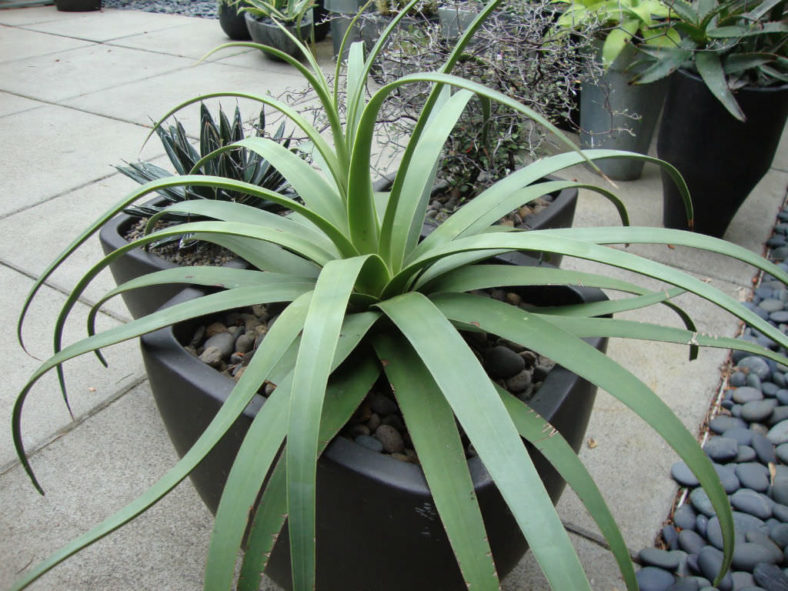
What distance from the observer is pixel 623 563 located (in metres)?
0.83

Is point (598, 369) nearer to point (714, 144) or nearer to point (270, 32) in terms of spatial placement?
point (714, 144)

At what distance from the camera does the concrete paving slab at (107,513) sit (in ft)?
4.31

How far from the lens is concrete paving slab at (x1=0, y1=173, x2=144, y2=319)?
2.24 meters

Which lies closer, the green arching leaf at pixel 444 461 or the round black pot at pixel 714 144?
the green arching leaf at pixel 444 461

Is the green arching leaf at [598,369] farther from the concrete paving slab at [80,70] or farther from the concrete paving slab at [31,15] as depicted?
the concrete paving slab at [31,15]

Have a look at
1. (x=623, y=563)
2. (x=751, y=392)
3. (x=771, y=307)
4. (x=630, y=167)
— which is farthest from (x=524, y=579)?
(x=630, y=167)

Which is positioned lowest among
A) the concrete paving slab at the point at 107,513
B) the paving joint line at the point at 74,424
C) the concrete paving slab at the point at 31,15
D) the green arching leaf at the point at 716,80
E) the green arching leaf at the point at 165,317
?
the concrete paving slab at the point at 107,513

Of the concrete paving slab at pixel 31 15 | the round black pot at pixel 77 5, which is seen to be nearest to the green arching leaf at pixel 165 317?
the concrete paving slab at pixel 31 15

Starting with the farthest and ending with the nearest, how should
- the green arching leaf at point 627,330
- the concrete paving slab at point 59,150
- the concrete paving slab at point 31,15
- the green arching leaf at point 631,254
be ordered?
1. the concrete paving slab at point 31,15
2. the concrete paving slab at point 59,150
3. the green arching leaf at point 627,330
4. the green arching leaf at point 631,254

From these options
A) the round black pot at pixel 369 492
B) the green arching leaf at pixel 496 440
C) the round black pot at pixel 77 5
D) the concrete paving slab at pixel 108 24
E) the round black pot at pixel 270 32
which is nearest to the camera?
the green arching leaf at pixel 496 440

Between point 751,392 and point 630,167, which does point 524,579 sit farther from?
point 630,167

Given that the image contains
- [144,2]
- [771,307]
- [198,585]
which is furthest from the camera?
[144,2]

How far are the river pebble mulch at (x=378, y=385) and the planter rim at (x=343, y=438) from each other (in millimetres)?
78

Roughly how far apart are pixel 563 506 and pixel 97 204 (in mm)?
2285
